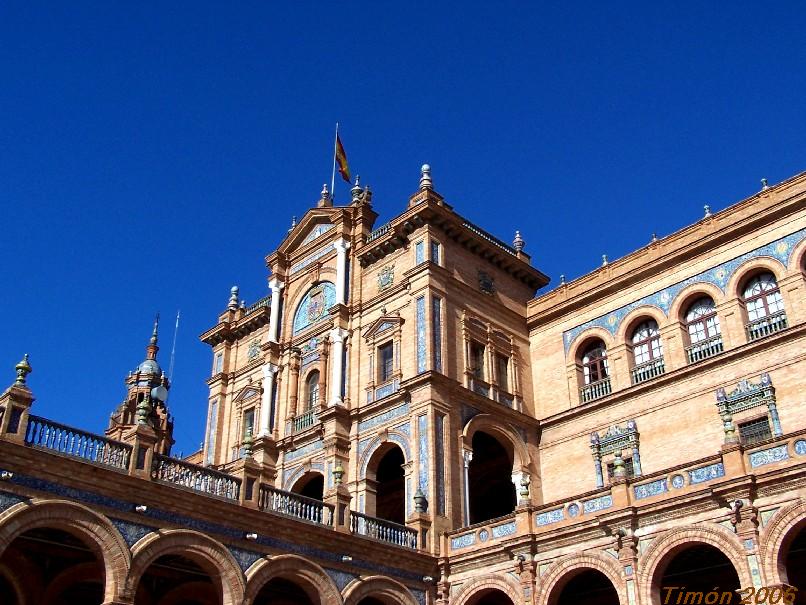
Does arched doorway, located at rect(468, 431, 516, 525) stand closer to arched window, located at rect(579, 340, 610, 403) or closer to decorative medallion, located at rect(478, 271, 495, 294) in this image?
arched window, located at rect(579, 340, 610, 403)

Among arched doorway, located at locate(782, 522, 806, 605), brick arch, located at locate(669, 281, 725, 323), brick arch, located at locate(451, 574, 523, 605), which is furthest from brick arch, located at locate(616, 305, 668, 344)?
brick arch, located at locate(451, 574, 523, 605)

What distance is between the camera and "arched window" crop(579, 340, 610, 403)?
→ 2808cm

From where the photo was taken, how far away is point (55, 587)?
2177 cm

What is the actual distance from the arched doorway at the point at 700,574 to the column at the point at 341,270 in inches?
556

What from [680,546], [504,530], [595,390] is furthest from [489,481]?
[680,546]

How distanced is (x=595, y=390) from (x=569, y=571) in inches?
320

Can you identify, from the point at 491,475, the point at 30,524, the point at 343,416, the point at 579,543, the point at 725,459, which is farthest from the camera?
the point at 491,475

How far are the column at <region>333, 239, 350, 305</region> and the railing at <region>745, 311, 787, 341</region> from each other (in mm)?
13466

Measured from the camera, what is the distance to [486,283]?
3053 centimetres

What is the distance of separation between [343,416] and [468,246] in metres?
7.27

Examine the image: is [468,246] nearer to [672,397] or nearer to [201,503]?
[672,397]

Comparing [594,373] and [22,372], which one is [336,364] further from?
[22,372]

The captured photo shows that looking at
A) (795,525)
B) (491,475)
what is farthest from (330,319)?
(795,525)

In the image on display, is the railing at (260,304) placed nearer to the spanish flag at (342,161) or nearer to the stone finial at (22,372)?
the spanish flag at (342,161)
